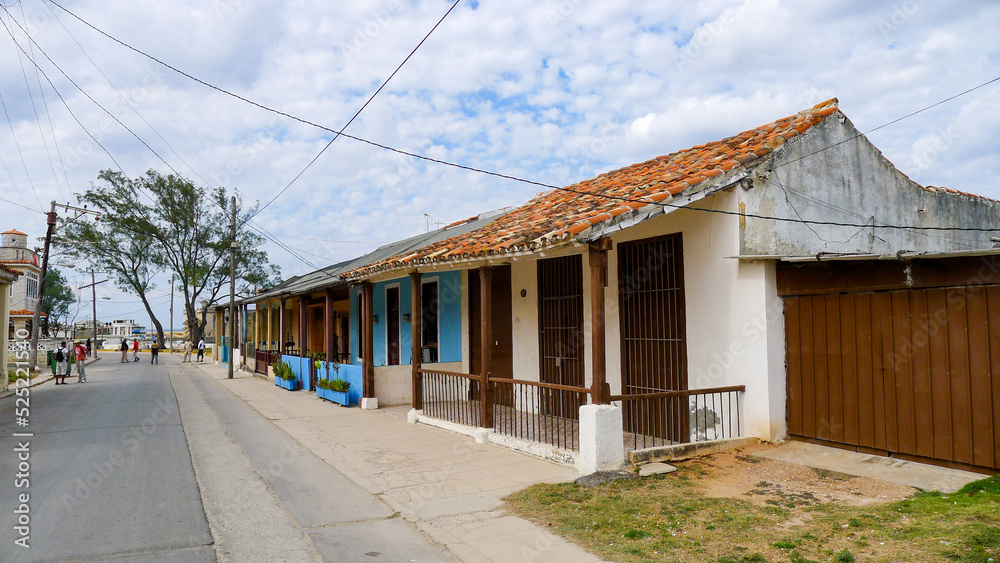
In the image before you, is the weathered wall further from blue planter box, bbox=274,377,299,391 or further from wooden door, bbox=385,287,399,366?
blue planter box, bbox=274,377,299,391

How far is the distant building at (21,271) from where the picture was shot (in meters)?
32.9

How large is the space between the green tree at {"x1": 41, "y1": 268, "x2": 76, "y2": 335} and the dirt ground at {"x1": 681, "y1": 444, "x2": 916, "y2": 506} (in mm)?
66761

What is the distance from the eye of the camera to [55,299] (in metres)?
68.4

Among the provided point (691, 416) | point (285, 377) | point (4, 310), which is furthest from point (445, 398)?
point (4, 310)

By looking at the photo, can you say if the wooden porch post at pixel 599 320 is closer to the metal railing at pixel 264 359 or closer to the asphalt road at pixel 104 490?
the asphalt road at pixel 104 490

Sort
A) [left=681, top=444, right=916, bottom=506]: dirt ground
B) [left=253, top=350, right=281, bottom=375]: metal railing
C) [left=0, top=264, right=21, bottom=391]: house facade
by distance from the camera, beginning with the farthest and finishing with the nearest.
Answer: [left=253, top=350, right=281, bottom=375]: metal railing, [left=0, top=264, right=21, bottom=391]: house facade, [left=681, top=444, right=916, bottom=506]: dirt ground

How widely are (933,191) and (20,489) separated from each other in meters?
13.1

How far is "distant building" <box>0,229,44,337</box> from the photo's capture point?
32.9 metres

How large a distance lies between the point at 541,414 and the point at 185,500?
5881 mm

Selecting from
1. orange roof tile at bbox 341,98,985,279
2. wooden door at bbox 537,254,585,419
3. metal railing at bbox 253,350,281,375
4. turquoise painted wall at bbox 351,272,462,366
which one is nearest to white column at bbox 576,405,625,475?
orange roof tile at bbox 341,98,985,279

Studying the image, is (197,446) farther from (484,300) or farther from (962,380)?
(962,380)

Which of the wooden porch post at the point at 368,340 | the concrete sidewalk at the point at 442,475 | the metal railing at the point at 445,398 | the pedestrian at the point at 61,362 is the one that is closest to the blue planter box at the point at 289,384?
the concrete sidewalk at the point at 442,475

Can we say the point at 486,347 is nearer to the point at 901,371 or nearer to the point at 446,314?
the point at 446,314

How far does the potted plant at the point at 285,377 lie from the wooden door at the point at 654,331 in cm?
1184
